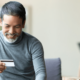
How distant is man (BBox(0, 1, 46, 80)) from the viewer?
2.49 feet

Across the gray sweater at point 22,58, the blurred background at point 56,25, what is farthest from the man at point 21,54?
the blurred background at point 56,25

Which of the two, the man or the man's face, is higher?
the man's face

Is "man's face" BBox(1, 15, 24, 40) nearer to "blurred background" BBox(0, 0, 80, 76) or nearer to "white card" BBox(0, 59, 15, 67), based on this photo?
"white card" BBox(0, 59, 15, 67)

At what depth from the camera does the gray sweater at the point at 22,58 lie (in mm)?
791

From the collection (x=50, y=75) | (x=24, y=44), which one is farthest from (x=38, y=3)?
(x=24, y=44)

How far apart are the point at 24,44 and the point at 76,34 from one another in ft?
6.67

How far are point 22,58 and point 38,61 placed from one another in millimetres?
70

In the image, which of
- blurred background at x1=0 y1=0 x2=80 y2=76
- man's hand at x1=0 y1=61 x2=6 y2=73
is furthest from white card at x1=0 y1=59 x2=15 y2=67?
blurred background at x1=0 y1=0 x2=80 y2=76

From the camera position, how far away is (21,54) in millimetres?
799

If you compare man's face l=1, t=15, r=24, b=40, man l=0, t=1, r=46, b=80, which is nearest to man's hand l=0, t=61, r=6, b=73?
man l=0, t=1, r=46, b=80

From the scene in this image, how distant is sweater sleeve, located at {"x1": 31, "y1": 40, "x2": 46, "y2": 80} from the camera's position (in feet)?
2.60

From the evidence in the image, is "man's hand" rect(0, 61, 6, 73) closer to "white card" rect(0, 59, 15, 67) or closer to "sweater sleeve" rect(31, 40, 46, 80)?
"white card" rect(0, 59, 15, 67)

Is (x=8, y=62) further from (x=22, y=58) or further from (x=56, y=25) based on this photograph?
(x=56, y=25)

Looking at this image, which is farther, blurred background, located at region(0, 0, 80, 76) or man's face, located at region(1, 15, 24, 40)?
blurred background, located at region(0, 0, 80, 76)
